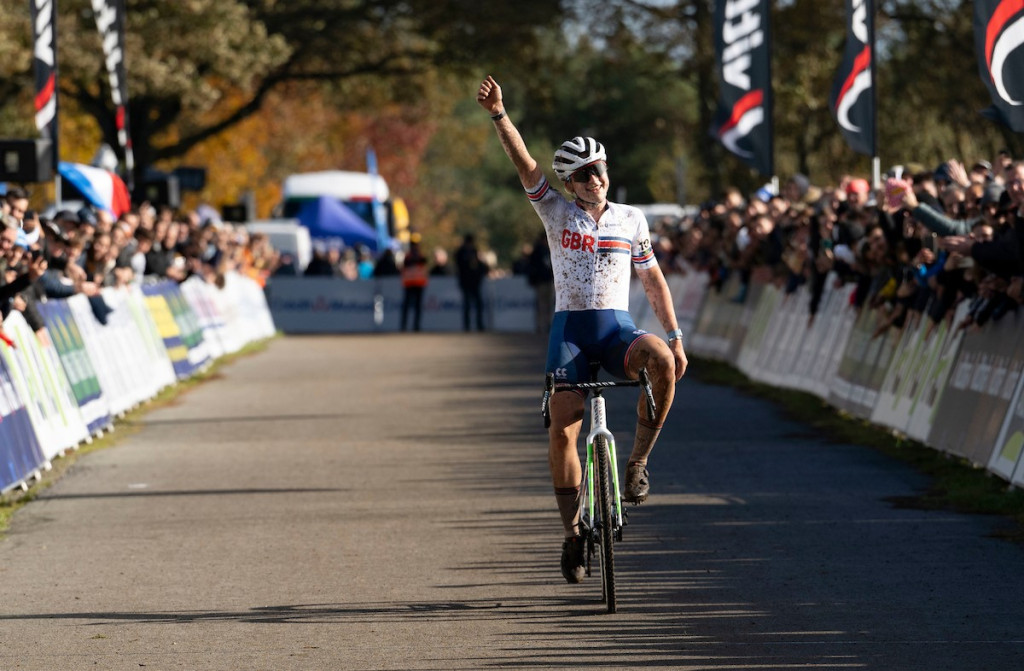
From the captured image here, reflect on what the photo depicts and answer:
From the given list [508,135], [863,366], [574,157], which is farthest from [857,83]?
[574,157]

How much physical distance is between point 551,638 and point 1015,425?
515cm

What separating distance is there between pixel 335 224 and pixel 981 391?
161ft

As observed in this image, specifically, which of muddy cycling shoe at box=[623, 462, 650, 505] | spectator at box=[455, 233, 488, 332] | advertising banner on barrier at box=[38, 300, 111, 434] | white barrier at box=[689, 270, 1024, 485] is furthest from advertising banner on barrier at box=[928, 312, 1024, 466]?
spectator at box=[455, 233, 488, 332]

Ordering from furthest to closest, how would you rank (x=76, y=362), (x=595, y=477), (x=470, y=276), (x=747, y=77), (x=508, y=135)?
→ (x=470, y=276) → (x=747, y=77) → (x=76, y=362) → (x=508, y=135) → (x=595, y=477)

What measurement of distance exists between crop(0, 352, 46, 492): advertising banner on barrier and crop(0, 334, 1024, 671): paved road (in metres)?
0.27

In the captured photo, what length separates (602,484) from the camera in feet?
A: 30.3

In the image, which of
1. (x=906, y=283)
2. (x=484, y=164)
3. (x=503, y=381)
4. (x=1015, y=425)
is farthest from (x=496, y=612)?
(x=484, y=164)

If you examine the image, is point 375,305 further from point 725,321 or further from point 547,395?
point 547,395

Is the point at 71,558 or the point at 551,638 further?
the point at 71,558

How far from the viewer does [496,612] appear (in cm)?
928

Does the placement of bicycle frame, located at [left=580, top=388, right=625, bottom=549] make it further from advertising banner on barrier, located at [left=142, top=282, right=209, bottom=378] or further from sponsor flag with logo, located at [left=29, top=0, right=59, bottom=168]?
advertising banner on barrier, located at [left=142, top=282, right=209, bottom=378]

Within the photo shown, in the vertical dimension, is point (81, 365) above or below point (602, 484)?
below

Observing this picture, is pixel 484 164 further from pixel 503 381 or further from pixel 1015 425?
pixel 1015 425

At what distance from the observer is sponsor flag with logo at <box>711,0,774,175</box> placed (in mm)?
25672
